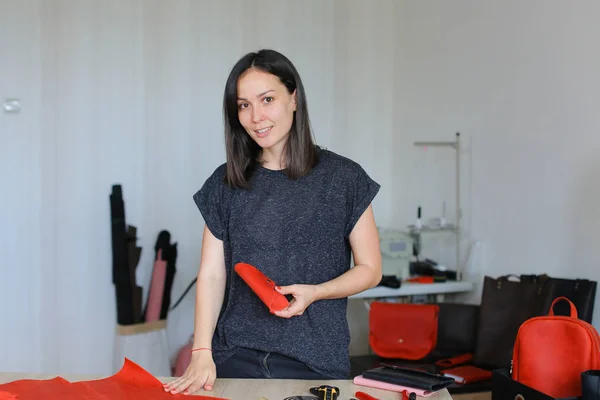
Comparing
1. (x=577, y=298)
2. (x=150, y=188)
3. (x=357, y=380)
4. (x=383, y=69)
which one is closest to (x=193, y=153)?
(x=150, y=188)

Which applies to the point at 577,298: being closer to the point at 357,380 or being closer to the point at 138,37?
the point at 357,380

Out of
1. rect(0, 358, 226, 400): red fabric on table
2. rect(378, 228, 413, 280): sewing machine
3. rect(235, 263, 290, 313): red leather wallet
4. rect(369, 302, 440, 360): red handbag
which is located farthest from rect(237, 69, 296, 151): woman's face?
rect(378, 228, 413, 280): sewing machine

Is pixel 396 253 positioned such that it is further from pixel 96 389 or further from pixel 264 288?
pixel 96 389

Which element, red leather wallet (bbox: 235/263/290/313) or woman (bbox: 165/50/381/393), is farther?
woman (bbox: 165/50/381/393)

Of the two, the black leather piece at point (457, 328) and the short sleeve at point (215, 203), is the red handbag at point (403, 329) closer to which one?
the black leather piece at point (457, 328)

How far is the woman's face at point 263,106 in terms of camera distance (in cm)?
179

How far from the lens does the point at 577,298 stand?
109 inches

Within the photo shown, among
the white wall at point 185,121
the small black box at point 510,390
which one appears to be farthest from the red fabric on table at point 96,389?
the white wall at point 185,121

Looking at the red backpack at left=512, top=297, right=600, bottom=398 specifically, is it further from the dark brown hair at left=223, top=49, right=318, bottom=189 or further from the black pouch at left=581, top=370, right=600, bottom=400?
the dark brown hair at left=223, top=49, right=318, bottom=189

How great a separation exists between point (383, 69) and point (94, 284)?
2394 millimetres

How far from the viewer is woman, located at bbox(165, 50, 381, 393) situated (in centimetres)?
178

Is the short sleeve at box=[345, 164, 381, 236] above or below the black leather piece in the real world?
above

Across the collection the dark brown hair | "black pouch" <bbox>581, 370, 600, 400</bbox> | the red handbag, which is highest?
the dark brown hair

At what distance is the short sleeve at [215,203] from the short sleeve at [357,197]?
1.13 ft
